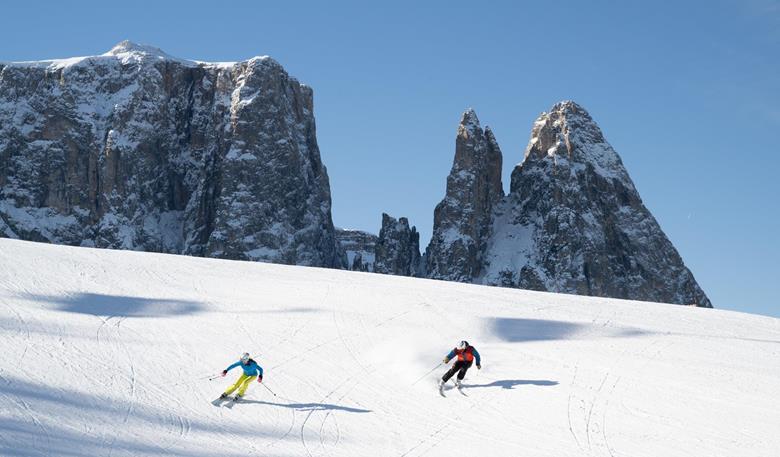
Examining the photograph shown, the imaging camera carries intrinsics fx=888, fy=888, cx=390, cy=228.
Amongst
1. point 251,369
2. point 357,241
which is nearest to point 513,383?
point 251,369

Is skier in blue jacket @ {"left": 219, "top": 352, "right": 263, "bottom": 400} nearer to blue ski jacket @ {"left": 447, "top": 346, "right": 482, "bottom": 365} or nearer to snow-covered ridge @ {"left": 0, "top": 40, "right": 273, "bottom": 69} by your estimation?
blue ski jacket @ {"left": 447, "top": 346, "right": 482, "bottom": 365}

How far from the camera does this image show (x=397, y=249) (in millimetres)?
132250

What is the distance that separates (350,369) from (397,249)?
360 feet

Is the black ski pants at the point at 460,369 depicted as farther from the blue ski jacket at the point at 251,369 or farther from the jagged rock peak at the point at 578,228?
the jagged rock peak at the point at 578,228

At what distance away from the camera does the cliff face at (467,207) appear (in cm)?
12938

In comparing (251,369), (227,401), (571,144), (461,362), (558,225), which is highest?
(571,144)

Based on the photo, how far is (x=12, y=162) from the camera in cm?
12588

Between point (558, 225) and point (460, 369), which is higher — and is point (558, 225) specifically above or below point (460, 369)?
above

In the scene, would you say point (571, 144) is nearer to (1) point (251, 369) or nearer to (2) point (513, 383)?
(2) point (513, 383)

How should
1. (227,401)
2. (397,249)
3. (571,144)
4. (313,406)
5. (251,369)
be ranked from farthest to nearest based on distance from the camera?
(571,144)
(397,249)
(251,369)
(313,406)
(227,401)

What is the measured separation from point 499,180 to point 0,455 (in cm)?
13032

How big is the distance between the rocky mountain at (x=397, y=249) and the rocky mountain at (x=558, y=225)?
10.5 feet

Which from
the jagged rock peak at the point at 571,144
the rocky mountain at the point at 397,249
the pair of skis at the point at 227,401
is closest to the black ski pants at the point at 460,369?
the pair of skis at the point at 227,401

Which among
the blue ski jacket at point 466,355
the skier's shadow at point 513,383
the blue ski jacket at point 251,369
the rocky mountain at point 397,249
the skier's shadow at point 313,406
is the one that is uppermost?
the rocky mountain at point 397,249
